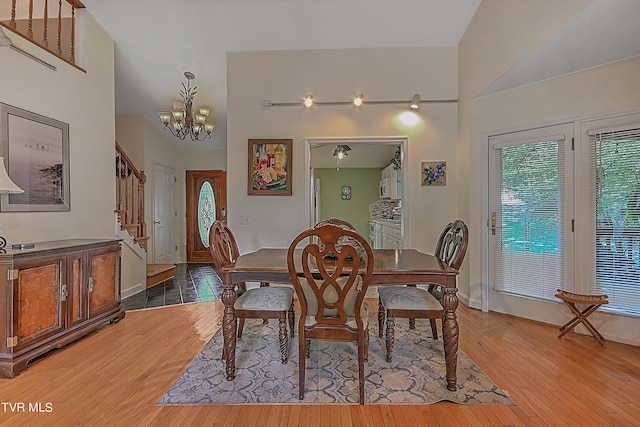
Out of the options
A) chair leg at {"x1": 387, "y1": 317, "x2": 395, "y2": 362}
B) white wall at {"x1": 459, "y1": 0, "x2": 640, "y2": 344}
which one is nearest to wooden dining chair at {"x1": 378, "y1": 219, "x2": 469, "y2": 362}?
chair leg at {"x1": 387, "y1": 317, "x2": 395, "y2": 362}

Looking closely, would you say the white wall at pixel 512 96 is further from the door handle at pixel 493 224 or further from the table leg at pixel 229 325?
the table leg at pixel 229 325

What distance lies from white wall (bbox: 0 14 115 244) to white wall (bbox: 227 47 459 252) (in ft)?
4.66

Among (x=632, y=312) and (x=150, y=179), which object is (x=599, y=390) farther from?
(x=150, y=179)

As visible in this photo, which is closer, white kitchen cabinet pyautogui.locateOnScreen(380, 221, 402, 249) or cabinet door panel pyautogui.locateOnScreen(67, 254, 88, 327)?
cabinet door panel pyautogui.locateOnScreen(67, 254, 88, 327)

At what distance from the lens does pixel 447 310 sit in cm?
208

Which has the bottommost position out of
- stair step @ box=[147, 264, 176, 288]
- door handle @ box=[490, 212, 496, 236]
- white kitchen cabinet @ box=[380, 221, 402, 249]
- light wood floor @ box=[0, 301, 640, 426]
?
light wood floor @ box=[0, 301, 640, 426]

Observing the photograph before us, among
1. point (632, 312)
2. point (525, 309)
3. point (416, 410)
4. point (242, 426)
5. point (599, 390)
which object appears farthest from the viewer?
point (525, 309)

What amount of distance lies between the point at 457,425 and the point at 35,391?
252 cm

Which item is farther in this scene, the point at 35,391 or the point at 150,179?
the point at 150,179

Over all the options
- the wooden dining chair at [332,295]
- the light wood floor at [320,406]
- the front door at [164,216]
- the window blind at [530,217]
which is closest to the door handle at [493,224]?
the window blind at [530,217]

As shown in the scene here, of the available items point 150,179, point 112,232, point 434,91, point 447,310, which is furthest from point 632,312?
point 150,179

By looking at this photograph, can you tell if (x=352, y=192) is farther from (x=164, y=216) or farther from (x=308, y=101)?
(x=308, y=101)

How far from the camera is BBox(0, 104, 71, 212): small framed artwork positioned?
2732mm

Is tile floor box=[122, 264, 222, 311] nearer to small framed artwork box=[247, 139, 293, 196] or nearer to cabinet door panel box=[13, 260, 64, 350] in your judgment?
cabinet door panel box=[13, 260, 64, 350]
